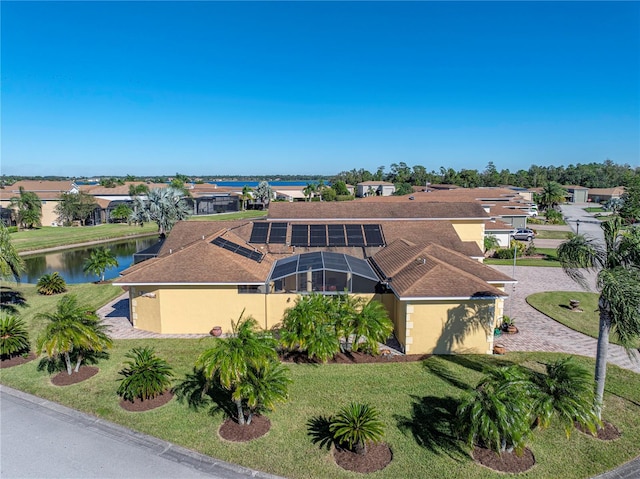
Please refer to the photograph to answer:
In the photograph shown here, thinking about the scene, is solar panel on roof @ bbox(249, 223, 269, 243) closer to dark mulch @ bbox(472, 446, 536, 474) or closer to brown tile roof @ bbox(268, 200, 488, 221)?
brown tile roof @ bbox(268, 200, 488, 221)

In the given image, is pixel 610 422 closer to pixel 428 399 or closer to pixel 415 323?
pixel 428 399

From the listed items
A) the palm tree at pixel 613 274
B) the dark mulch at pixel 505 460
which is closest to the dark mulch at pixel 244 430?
the dark mulch at pixel 505 460

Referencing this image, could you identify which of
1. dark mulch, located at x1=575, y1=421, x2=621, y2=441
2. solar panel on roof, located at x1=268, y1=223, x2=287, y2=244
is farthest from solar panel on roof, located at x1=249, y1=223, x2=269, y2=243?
dark mulch, located at x1=575, y1=421, x2=621, y2=441

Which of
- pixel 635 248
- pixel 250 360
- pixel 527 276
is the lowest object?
pixel 527 276

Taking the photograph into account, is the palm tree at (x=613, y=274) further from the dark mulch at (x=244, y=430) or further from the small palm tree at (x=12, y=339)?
the small palm tree at (x=12, y=339)

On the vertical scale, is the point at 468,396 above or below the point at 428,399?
above

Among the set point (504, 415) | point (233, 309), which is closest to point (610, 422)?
point (504, 415)

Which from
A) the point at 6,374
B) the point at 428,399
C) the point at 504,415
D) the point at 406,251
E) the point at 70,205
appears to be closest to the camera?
the point at 504,415
